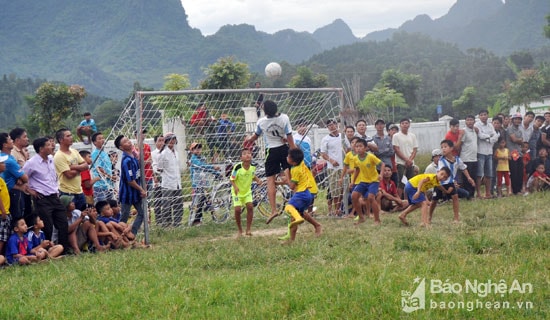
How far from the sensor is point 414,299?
4969 mm

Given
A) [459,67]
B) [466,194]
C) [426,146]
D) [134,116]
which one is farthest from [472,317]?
[459,67]

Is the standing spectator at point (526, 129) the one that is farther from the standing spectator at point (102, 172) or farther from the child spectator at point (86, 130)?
the child spectator at point (86, 130)

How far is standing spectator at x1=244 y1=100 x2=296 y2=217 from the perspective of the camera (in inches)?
370

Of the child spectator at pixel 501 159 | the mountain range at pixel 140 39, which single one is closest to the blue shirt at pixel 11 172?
the child spectator at pixel 501 159

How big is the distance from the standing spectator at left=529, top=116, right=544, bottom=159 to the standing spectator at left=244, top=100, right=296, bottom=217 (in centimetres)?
675

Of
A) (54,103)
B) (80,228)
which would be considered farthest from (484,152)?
(54,103)

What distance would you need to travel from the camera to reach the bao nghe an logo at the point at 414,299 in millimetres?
4809

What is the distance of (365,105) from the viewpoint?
1634 inches

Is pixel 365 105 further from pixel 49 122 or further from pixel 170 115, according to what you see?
pixel 170 115

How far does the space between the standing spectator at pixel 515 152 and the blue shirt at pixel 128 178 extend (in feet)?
27.0

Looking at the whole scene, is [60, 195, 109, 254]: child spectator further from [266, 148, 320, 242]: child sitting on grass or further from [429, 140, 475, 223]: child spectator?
[429, 140, 475, 223]: child spectator

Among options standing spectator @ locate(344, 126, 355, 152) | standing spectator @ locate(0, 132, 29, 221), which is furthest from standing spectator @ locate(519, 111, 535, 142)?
standing spectator @ locate(0, 132, 29, 221)

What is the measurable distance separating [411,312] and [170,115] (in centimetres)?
758

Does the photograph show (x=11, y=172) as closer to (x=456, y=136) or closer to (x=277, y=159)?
(x=277, y=159)
